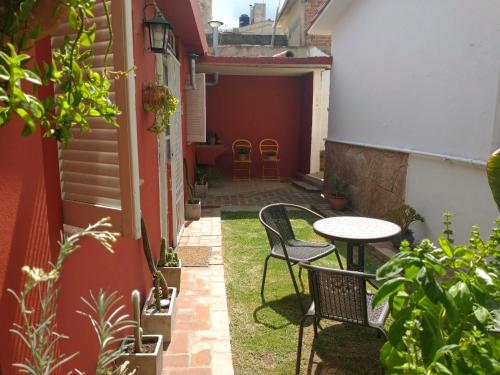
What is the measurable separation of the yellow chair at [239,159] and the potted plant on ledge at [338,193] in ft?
12.5

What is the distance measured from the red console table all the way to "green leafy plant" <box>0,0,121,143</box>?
8.72 m

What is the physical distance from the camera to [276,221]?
4.09 m

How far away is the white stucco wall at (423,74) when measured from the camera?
4109 millimetres

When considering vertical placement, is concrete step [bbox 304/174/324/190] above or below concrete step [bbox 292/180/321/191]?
above

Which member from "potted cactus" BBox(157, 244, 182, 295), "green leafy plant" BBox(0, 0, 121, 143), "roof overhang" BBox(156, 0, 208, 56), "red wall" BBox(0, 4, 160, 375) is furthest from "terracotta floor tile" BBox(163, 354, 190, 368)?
"roof overhang" BBox(156, 0, 208, 56)

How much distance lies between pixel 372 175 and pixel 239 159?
5207 mm

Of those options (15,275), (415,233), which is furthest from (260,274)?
(15,275)

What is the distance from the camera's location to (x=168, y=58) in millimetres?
4602

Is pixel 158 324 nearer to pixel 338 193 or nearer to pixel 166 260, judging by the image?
pixel 166 260

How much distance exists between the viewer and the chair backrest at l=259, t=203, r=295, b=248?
3.86 m

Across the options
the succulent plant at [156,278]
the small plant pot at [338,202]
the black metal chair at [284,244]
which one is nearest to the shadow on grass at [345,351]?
the black metal chair at [284,244]

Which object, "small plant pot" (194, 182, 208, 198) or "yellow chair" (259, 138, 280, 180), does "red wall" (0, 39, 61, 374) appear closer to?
"small plant pot" (194, 182, 208, 198)

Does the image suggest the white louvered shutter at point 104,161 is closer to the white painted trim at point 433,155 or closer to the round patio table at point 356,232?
the round patio table at point 356,232

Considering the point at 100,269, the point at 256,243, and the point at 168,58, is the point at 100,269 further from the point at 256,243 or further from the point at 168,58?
the point at 256,243
